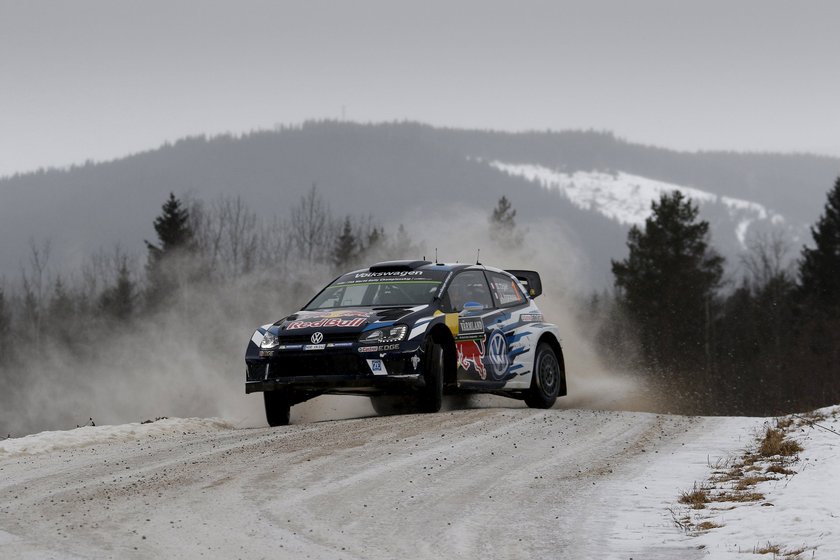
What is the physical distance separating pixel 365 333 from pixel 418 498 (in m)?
4.64

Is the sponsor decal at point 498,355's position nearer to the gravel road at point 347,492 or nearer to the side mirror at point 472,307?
the side mirror at point 472,307

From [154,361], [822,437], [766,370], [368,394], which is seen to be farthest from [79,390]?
[822,437]

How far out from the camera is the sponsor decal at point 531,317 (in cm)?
1419

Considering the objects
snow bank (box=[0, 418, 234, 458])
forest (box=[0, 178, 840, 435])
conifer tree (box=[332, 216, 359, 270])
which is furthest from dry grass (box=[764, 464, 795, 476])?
conifer tree (box=[332, 216, 359, 270])

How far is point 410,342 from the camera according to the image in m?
11.8

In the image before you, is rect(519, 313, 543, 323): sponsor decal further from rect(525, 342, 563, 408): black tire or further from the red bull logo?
the red bull logo

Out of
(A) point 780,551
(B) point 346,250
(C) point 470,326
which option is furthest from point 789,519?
(B) point 346,250

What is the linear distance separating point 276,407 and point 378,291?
190 centimetres

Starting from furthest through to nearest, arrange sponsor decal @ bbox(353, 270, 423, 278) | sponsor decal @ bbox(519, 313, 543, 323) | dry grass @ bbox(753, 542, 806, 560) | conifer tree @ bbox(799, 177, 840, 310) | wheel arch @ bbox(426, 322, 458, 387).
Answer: conifer tree @ bbox(799, 177, 840, 310) → sponsor decal @ bbox(519, 313, 543, 323) → sponsor decal @ bbox(353, 270, 423, 278) → wheel arch @ bbox(426, 322, 458, 387) → dry grass @ bbox(753, 542, 806, 560)

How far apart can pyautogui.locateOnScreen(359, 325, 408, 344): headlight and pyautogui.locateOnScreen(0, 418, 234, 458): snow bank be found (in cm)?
291

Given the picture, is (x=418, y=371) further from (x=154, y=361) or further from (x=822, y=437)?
(x=154, y=361)

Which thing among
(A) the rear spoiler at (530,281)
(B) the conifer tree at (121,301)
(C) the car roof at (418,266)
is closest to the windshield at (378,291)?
(C) the car roof at (418,266)

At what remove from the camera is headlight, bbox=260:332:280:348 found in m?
12.0

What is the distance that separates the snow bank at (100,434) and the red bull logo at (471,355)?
3577mm
